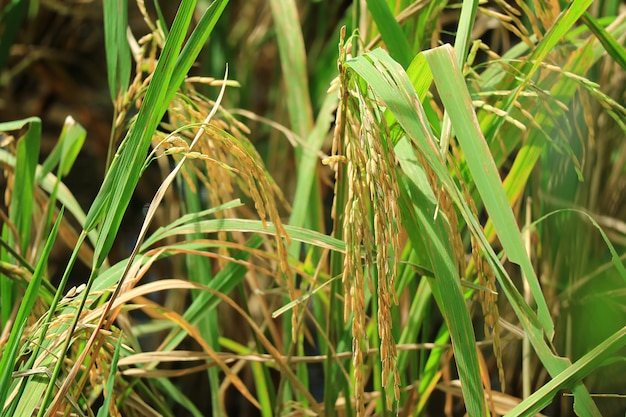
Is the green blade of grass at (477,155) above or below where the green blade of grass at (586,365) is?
above

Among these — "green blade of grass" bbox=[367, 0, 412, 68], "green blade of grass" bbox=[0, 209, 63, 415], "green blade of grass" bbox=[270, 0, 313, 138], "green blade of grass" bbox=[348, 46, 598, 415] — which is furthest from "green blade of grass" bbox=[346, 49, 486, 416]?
"green blade of grass" bbox=[270, 0, 313, 138]

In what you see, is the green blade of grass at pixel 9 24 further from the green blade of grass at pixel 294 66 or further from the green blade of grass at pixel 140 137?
the green blade of grass at pixel 140 137

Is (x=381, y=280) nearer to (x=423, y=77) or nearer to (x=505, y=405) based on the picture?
(x=423, y=77)

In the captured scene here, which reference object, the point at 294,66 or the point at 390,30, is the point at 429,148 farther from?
the point at 294,66

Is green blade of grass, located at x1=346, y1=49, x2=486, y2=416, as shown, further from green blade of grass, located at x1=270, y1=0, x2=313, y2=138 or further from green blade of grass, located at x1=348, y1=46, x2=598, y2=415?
green blade of grass, located at x1=270, y1=0, x2=313, y2=138

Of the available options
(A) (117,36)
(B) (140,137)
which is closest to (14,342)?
(B) (140,137)

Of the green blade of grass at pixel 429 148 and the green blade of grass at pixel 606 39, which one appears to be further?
the green blade of grass at pixel 606 39

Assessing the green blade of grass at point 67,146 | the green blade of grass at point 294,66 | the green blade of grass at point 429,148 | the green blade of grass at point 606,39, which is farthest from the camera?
the green blade of grass at point 294,66

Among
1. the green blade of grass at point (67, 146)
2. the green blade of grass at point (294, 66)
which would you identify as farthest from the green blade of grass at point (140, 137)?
the green blade of grass at point (294, 66)

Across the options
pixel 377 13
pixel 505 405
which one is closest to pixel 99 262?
pixel 377 13
